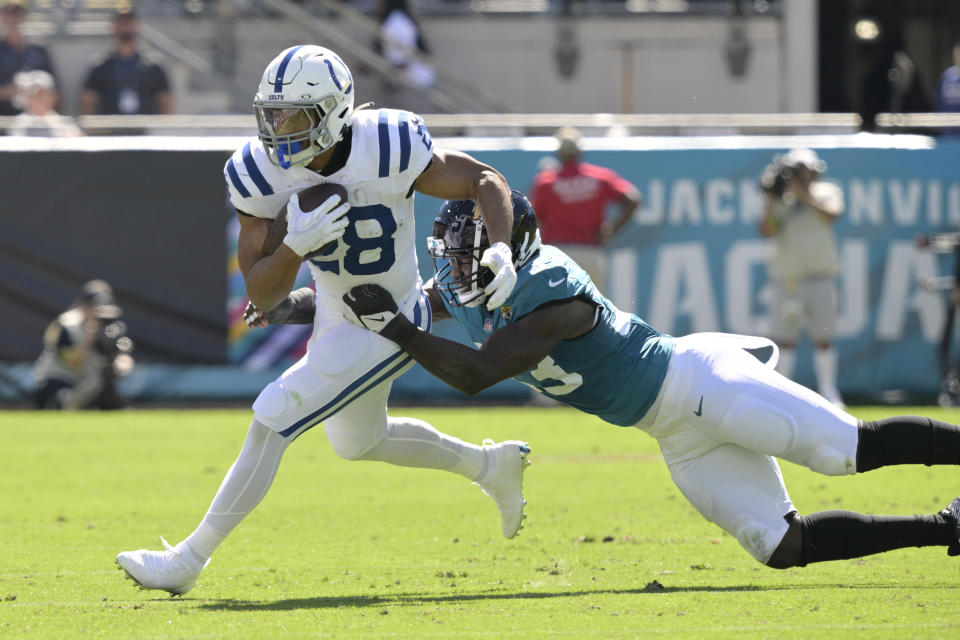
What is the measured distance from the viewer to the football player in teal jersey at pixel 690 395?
13.5 ft

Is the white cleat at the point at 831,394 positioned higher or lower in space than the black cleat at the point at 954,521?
lower

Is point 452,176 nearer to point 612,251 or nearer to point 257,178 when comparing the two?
point 257,178

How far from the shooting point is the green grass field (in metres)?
3.84

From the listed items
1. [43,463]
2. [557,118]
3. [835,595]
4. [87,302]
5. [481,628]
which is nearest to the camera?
[481,628]

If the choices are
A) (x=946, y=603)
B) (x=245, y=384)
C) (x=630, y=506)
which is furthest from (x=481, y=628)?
(x=245, y=384)

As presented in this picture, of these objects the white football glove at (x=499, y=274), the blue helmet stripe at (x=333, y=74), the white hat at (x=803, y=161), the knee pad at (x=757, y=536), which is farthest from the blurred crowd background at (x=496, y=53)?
the knee pad at (x=757, y=536)

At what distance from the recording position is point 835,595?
4141mm

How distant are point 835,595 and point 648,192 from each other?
249 inches

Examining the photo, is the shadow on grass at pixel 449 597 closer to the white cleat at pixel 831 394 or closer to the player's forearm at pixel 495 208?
the player's forearm at pixel 495 208

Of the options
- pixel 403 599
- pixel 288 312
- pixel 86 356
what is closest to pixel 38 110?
pixel 86 356

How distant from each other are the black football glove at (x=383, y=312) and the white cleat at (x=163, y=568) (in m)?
0.89

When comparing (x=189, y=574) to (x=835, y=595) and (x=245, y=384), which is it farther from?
(x=245, y=384)

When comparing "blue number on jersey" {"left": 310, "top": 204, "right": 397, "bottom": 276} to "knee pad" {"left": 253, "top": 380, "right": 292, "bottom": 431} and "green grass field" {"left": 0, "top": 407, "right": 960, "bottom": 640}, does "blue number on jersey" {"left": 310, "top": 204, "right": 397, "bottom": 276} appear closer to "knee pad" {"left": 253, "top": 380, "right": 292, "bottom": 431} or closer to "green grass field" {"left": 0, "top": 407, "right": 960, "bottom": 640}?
"knee pad" {"left": 253, "top": 380, "right": 292, "bottom": 431}

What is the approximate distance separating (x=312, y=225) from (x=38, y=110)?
24.8 feet
